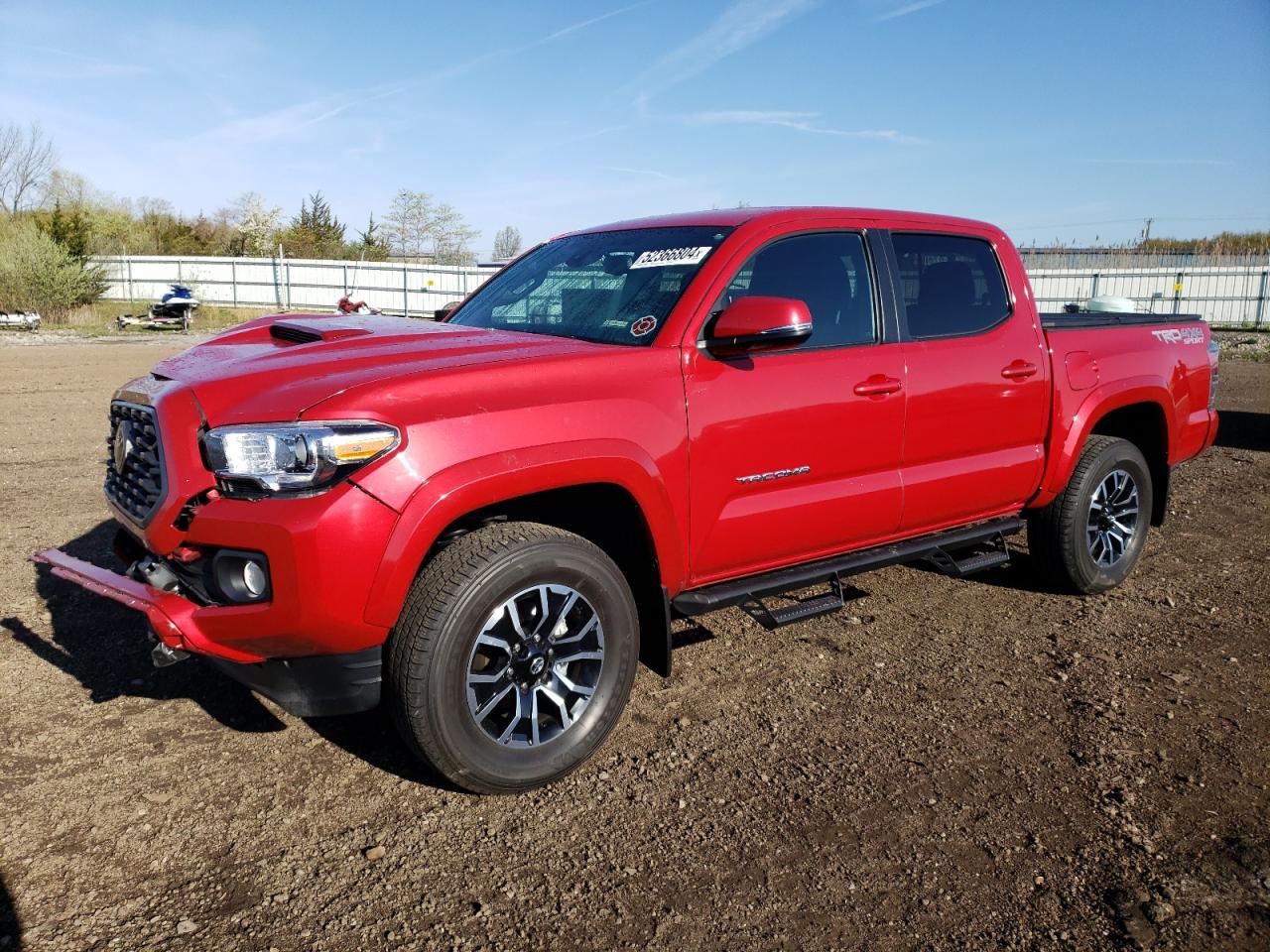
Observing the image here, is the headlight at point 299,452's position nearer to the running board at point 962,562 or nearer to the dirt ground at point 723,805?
the dirt ground at point 723,805

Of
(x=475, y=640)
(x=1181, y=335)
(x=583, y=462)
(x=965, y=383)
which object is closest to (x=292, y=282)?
(x=1181, y=335)

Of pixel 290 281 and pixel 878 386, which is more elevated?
pixel 290 281

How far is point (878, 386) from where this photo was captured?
3938 millimetres

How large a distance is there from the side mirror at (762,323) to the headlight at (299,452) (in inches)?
49.9

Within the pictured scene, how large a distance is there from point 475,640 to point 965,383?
2585 millimetres

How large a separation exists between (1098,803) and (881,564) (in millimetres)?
1318

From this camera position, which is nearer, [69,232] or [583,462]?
[583,462]

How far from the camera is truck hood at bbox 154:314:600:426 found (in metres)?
2.90

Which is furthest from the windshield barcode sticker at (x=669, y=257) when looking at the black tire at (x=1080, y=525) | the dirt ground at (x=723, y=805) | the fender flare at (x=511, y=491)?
the black tire at (x=1080, y=525)

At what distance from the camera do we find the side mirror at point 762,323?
329 centimetres

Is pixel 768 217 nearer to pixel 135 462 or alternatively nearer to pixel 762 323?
pixel 762 323

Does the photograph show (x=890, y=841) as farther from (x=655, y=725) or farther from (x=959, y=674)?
(x=959, y=674)

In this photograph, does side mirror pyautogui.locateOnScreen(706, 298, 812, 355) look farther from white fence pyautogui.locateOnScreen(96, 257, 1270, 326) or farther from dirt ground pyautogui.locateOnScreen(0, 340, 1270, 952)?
white fence pyautogui.locateOnScreen(96, 257, 1270, 326)

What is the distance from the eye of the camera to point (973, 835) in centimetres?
290
